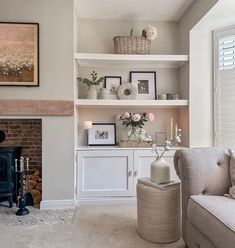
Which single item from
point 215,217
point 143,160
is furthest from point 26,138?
point 215,217

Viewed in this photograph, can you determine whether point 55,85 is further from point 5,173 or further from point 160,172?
point 160,172

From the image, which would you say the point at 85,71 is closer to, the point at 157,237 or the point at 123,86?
the point at 123,86

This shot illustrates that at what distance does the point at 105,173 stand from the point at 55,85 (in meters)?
1.29

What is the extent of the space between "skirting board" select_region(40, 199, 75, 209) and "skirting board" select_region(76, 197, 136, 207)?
0.51 ft

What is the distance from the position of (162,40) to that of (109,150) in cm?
185

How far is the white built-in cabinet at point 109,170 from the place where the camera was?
314 centimetres

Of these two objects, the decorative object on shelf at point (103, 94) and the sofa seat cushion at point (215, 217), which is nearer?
the sofa seat cushion at point (215, 217)

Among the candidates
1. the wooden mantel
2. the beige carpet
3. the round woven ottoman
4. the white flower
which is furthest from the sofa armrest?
the white flower

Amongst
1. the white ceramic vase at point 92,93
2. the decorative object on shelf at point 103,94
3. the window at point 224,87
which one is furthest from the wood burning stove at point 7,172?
the window at point 224,87

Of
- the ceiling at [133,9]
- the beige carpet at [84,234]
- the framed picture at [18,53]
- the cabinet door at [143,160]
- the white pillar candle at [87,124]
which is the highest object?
the ceiling at [133,9]

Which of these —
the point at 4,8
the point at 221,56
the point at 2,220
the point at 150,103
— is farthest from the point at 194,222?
the point at 4,8

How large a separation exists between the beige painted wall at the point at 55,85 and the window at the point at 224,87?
1901 millimetres

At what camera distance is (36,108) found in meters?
2.93

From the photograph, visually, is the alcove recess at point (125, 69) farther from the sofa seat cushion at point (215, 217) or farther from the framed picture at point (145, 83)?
the sofa seat cushion at point (215, 217)
